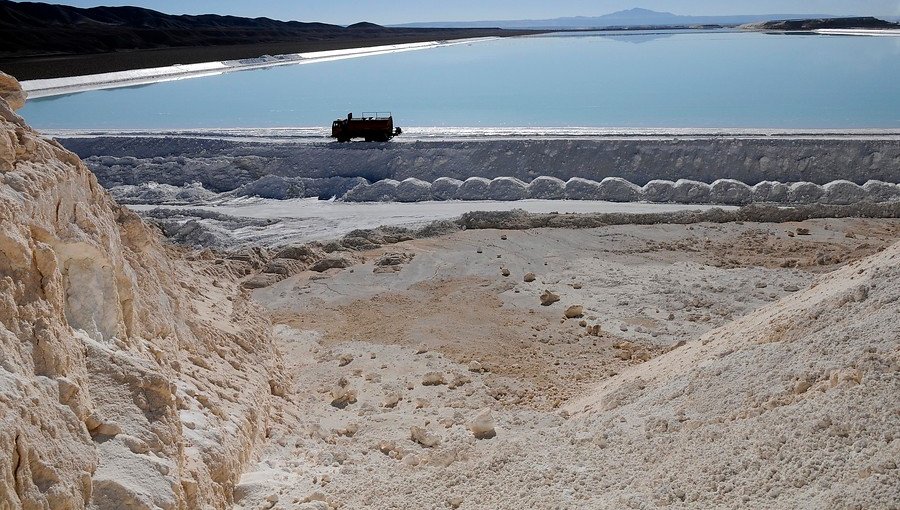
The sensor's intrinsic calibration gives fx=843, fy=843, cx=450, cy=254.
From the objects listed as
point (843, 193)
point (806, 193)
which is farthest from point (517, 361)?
point (843, 193)

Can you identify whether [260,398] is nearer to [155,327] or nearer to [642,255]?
[155,327]

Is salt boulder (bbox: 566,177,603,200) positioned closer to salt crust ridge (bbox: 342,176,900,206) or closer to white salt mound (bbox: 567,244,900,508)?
salt crust ridge (bbox: 342,176,900,206)

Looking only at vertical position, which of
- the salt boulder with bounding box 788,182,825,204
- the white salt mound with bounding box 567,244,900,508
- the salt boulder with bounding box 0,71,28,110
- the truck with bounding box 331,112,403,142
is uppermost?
the salt boulder with bounding box 0,71,28,110

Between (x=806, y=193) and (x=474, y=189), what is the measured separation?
5662 millimetres

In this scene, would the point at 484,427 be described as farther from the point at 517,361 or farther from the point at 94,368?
the point at 94,368

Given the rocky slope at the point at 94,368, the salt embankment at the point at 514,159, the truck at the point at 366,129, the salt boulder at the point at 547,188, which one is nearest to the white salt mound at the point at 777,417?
the rocky slope at the point at 94,368

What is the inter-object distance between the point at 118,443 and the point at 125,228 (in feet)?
8.64

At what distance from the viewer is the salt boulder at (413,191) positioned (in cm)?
1521

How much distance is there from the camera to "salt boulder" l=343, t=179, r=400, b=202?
15.3 m

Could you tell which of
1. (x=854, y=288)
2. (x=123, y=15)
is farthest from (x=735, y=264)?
(x=123, y=15)

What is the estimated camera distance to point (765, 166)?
15.4 meters

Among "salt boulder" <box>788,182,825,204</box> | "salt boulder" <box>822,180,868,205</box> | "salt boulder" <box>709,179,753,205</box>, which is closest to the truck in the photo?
"salt boulder" <box>709,179,753,205</box>

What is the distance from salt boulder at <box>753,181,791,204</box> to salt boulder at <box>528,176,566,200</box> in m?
3.27

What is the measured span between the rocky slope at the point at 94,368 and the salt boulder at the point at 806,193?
1071cm
